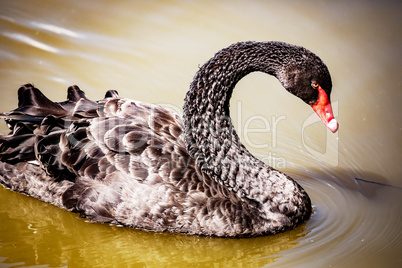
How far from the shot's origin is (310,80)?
4.29 meters

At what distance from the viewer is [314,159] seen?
18.6 feet

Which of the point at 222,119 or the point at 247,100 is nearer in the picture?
the point at 222,119

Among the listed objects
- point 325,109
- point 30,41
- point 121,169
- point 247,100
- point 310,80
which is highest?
point 30,41

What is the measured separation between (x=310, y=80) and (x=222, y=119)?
0.79 m

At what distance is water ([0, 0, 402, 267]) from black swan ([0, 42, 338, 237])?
176 millimetres

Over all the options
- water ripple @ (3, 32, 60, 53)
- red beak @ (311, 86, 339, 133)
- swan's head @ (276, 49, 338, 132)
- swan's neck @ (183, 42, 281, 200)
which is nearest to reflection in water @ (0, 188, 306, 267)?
swan's neck @ (183, 42, 281, 200)

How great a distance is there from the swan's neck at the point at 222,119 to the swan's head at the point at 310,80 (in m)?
0.12

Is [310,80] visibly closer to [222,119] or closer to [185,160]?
[222,119]

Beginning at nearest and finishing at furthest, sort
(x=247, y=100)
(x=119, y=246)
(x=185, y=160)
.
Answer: (x=119, y=246) < (x=185, y=160) < (x=247, y=100)

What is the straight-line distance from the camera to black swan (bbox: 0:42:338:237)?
4266mm

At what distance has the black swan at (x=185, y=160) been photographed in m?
4.27

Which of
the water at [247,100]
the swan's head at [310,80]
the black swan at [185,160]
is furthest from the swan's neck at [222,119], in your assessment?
the water at [247,100]

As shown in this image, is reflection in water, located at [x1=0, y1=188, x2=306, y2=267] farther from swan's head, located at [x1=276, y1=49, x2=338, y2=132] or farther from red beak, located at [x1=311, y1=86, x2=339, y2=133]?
swan's head, located at [x1=276, y1=49, x2=338, y2=132]

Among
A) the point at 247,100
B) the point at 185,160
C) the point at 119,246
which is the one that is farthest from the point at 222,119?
the point at 247,100
